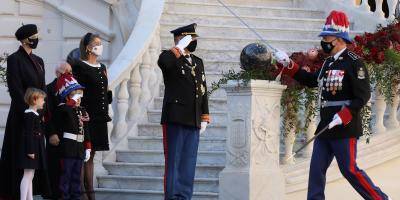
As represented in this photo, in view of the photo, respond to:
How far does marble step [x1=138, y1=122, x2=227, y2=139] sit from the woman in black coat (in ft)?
7.19

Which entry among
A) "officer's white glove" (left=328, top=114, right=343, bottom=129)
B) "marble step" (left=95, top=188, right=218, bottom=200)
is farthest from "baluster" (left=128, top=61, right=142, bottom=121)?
"officer's white glove" (left=328, top=114, right=343, bottom=129)

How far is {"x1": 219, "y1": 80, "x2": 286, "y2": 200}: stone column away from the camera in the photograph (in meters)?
10.2

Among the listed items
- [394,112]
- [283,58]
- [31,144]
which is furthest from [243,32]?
[31,144]

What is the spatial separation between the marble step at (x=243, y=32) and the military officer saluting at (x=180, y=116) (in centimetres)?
421

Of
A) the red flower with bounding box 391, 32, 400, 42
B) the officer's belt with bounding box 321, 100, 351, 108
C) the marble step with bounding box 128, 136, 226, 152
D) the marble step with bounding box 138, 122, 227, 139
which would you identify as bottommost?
the marble step with bounding box 128, 136, 226, 152

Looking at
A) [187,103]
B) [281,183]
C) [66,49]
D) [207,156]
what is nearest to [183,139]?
[187,103]

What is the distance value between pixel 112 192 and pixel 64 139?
3.96 ft

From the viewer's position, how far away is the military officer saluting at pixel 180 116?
10.1 metres

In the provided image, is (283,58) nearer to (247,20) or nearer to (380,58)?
(380,58)

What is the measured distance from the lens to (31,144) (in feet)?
34.5

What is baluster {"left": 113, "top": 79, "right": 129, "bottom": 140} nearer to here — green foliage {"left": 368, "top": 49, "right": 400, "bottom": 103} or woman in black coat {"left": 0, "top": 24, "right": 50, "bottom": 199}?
woman in black coat {"left": 0, "top": 24, "right": 50, "bottom": 199}

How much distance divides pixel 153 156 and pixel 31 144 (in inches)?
80.6

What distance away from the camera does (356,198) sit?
11094 mm

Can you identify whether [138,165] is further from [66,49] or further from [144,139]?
[66,49]
